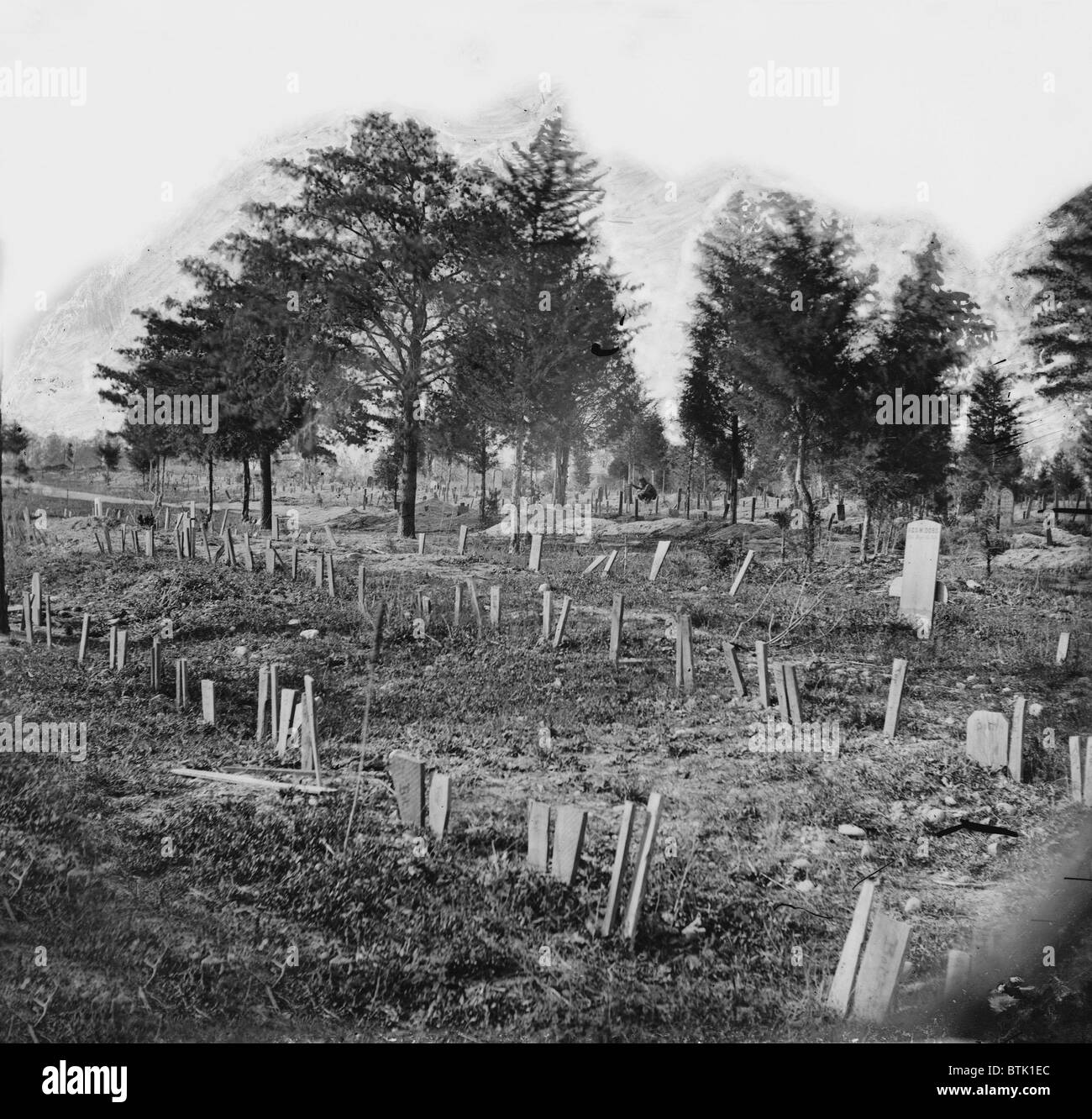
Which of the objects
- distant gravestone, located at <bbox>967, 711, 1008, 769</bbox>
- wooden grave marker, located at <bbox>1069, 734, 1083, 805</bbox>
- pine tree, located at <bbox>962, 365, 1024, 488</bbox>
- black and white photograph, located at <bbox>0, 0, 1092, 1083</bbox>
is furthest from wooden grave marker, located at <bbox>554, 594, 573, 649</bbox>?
wooden grave marker, located at <bbox>1069, 734, 1083, 805</bbox>

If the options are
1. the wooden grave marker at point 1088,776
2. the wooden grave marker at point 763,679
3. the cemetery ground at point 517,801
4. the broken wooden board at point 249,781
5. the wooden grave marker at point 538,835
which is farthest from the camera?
the wooden grave marker at point 763,679

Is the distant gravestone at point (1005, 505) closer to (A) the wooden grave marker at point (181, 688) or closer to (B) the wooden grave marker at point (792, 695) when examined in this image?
(B) the wooden grave marker at point (792, 695)

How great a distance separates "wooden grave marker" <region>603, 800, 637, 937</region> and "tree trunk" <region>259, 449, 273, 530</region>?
1590 millimetres

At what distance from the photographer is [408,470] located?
99.5 inches

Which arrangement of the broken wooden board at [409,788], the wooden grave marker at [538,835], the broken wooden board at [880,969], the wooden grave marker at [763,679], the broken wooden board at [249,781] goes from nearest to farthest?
1. the broken wooden board at [880,969]
2. the wooden grave marker at [538,835]
3. the broken wooden board at [409,788]
4. the broken wooden board at [249,781]
5. the wooden grave marker at [763,679]

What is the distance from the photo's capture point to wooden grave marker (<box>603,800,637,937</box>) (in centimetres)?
194

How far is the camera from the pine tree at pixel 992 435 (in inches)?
103

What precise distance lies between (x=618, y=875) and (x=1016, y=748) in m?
1.40

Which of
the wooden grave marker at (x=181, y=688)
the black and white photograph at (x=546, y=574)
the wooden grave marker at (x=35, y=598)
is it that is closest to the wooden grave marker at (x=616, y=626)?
the black and white photograph at (x=546, y=574)

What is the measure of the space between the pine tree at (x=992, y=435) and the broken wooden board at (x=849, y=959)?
4.94ft

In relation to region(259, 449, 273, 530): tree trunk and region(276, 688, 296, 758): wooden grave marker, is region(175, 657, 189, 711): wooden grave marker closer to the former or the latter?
region(276, 688, 296, 758): wooden grave marker

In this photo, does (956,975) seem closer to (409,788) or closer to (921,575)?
(921,575)

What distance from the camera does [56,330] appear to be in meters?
2.66

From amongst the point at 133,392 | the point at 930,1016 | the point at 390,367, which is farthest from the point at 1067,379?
the point at 133,392
